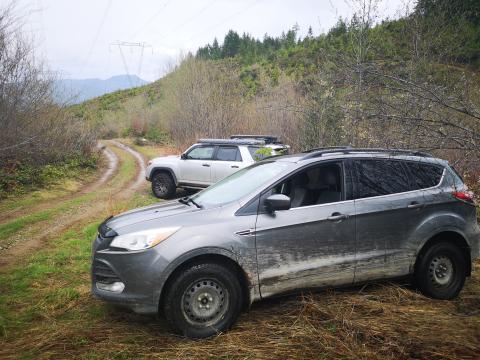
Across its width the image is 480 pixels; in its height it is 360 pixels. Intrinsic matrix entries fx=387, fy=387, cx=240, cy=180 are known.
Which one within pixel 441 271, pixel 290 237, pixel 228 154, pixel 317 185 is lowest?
pixel 441 271

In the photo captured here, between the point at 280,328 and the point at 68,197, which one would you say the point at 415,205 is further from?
the point at 68,197

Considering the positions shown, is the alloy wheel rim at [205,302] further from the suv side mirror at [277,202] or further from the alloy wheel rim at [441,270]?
the alloy wheel rim at [441,270]

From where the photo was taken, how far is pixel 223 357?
3.28 metres

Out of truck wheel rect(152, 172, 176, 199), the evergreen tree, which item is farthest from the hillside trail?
the evergreen tree

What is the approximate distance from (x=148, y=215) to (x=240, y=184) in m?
1.12

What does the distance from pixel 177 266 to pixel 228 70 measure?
933 inches

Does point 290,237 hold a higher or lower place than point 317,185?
lower

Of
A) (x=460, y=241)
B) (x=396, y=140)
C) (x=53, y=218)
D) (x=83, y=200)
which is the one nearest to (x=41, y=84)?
(x=83, y=200)

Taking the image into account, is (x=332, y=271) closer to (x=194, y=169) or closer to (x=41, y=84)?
(x=194, y=169)

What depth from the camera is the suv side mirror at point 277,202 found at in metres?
3.78

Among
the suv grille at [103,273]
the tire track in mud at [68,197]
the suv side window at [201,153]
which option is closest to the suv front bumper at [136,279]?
the suv grille at [103,273]

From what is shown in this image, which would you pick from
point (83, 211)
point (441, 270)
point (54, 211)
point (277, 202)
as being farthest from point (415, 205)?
point (54, 211)

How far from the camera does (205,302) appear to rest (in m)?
3.63

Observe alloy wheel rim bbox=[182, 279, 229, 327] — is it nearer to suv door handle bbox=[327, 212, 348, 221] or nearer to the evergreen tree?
suv door handle bbox=[327, 212, 348, 221]
